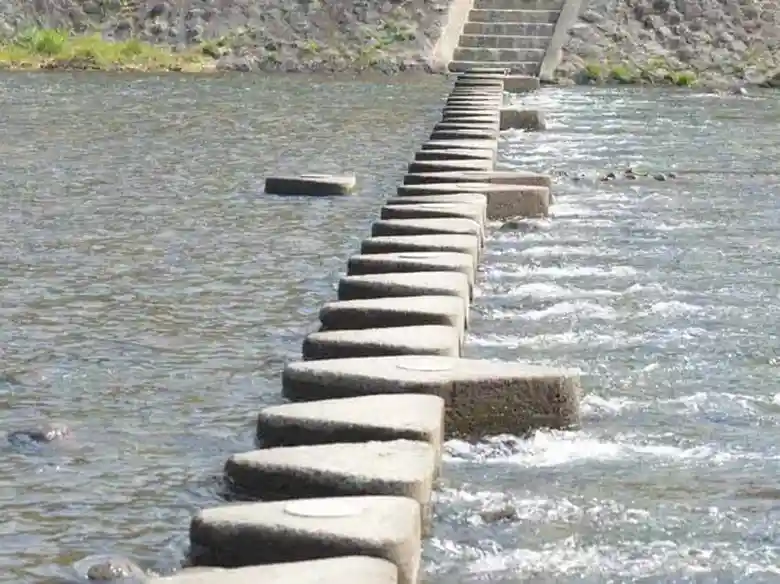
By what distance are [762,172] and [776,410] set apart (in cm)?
894

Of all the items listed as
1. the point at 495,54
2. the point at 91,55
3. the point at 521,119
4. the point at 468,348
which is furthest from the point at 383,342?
the point at 91,55

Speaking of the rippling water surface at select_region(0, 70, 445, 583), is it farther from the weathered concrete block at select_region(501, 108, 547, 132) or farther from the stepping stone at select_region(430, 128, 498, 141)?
the weathered concrete block at select_region(501, 108, 547, 132)

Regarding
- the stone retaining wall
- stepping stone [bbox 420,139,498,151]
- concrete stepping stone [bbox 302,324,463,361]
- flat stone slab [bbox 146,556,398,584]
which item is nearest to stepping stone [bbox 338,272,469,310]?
the stone retaining wall

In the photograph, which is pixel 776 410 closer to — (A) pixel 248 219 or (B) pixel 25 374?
(B) pixel 25 374

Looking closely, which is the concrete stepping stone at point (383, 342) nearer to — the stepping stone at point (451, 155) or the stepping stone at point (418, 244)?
the stepping stone at point (418, 244)

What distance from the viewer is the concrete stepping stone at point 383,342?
20.1 feet

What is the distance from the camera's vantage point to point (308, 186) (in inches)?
501

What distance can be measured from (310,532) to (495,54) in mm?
24948

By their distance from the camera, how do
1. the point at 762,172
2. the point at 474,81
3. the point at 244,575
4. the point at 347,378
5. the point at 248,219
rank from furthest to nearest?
the point at 474,81, the point at 762,172, the point at 248,219, the point at 347,378, the point at 244,575

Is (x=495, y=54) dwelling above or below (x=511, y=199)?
above

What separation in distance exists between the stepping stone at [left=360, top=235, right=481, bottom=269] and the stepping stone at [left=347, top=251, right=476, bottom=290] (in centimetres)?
20

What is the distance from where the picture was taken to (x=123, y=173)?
45.7 ft

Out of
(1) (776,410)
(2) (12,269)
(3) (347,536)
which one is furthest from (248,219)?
(3) (347,536)

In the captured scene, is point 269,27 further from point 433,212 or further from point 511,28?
point 433,212
